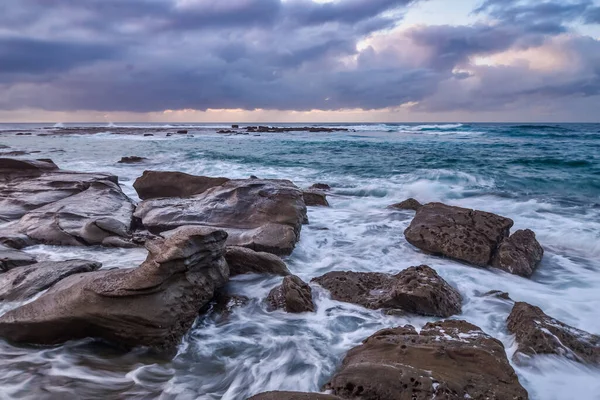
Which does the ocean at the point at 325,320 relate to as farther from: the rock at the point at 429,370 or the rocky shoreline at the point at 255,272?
the rock at the point at 429,370

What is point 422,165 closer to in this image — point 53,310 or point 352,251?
point 352,251

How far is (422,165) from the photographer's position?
729 inches

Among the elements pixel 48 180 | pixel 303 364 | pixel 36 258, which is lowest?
pixel 303 364

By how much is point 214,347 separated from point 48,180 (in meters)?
7.80

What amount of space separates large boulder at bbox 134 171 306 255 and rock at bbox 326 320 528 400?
3.20 metres

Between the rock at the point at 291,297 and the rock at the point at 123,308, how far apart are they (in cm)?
95

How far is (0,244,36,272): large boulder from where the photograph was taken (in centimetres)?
514

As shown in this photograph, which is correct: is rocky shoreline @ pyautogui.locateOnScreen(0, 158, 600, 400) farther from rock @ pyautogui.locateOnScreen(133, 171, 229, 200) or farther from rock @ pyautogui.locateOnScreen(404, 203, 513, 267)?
rock @ pyautogui.locateOnScreen(133, 171, 229, 200)

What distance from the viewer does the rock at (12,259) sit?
514 centimetres

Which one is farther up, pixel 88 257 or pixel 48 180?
pixel 48 180

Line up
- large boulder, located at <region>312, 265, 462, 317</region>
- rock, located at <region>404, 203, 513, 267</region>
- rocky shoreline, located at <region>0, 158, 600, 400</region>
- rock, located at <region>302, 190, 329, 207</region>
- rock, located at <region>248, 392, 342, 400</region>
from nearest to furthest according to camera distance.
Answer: rock, located at <region>248, 392, 342, 400</region> → rocky shoreline, located at <region>0, 158, 600, 400</region> → large boulder, located at <region>312, 265, 462, 317</region> → rock, located at <region>404, 203, 513, 267</region> → rock, located at <region>302, 190, 329, 207</region>

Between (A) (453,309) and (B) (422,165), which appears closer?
(A) (453,309)

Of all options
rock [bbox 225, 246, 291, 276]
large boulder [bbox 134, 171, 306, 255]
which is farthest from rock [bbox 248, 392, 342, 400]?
large boulder [bbox 134, 171, 306, 255]

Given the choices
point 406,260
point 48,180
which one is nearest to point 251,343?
point 406,260
